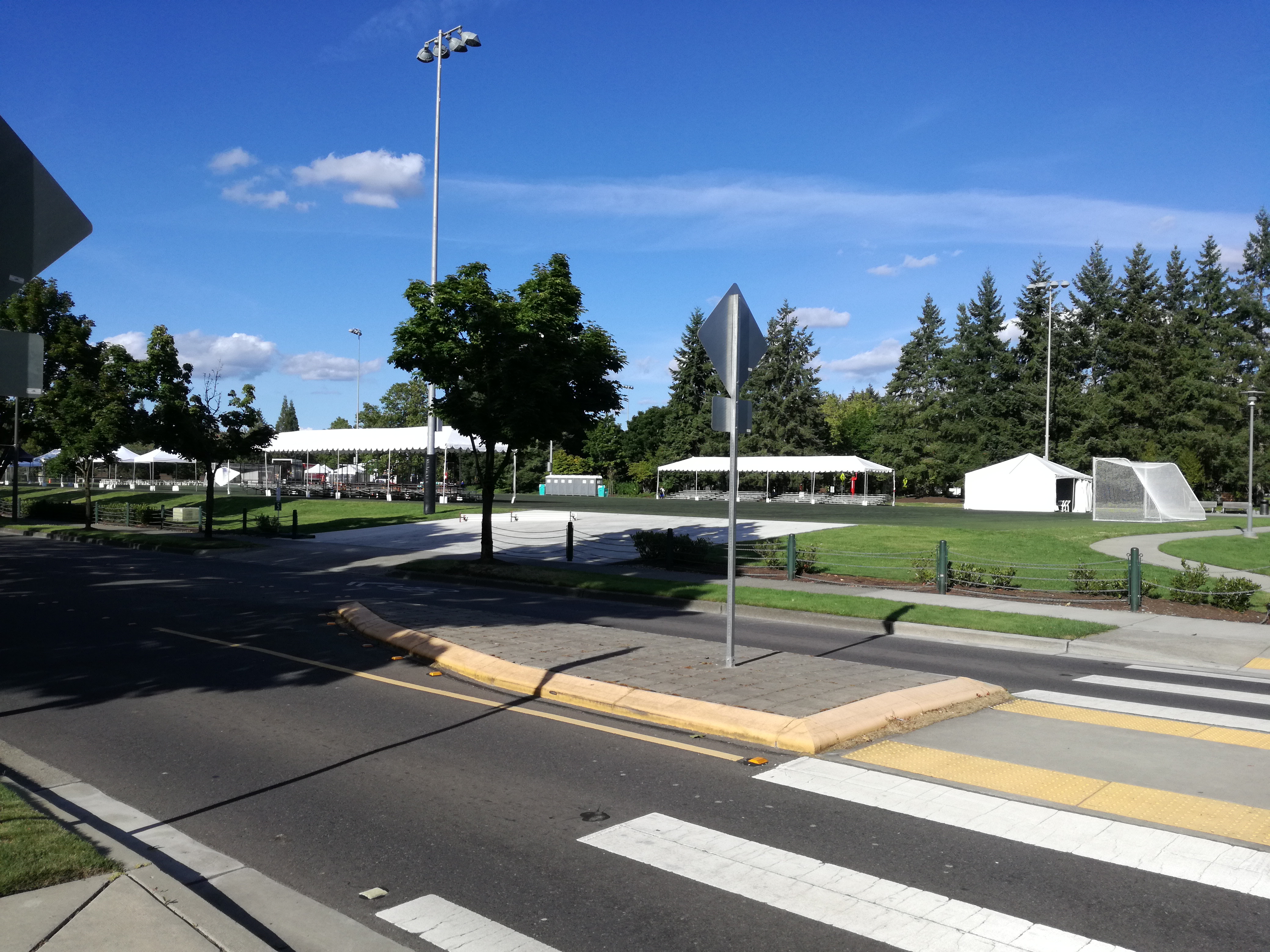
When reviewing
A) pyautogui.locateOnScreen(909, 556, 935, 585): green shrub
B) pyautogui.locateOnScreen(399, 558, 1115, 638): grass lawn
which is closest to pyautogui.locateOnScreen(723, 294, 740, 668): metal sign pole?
pyautogui.locateOnScreen(399, 558, 1115, 638): grass lawn

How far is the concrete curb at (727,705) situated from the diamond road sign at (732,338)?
303 centimetres

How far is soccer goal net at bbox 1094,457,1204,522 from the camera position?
130 feet

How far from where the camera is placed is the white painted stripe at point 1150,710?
817 cm

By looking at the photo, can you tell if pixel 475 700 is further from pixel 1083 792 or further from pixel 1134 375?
pixel 1134 375

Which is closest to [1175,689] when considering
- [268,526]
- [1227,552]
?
[1227,552]

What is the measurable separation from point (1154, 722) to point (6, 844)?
8251 millimetres

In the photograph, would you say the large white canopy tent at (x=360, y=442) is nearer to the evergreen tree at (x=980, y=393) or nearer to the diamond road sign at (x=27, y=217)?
the evergreen tree at (x=980, y=393)

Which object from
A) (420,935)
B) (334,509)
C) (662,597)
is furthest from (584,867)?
(334,509)

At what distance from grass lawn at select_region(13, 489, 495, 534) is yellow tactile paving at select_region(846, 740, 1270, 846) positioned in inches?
1174

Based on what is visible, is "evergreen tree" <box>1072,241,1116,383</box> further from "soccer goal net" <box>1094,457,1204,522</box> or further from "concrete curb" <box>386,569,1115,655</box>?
"concrete curb" <box>386,569,1115,655</box>

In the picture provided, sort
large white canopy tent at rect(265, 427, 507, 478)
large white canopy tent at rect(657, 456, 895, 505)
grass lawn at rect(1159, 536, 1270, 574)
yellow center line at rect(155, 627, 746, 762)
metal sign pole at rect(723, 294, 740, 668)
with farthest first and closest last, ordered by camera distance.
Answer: large white canopy tent at rect(657, 456, 895, 505), large white canopy tent at rect(265, 427, 507, 478), grass lawn at rect(1159, 536, 1270, 574), metal sign pole at rect(723, 294, 740, 668), yellow center line at rect(155, 627, 746, 762)

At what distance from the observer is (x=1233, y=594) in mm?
A: 15172

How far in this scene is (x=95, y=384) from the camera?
119ft

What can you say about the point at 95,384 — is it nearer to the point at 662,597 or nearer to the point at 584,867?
the point at 662,597
